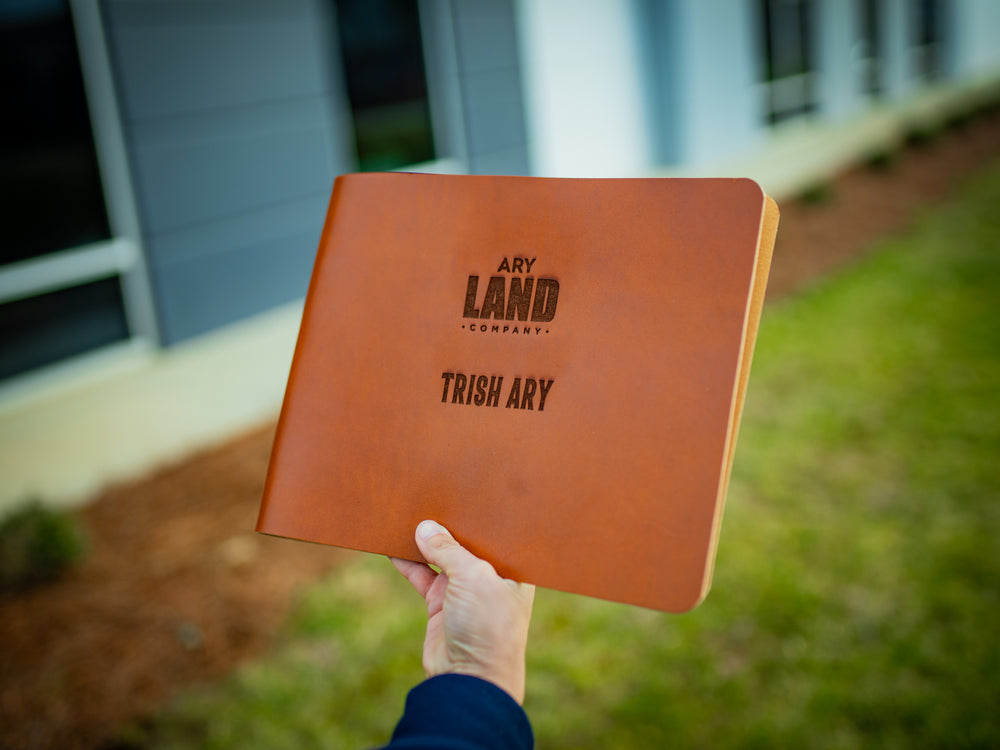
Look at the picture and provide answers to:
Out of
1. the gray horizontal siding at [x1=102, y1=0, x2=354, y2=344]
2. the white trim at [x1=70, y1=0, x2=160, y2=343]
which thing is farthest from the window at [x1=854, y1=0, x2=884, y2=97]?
the white trim at [x1=70, y1=0, x2=160, y2=343]

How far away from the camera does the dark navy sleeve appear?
1.03 meters

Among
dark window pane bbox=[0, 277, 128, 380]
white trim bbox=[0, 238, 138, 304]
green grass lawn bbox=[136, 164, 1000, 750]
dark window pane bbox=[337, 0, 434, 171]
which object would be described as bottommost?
green grass lawn bbox=[136, 164, 1000, 750]

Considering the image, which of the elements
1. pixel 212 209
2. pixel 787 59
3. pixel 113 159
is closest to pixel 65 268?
pixel 113 159

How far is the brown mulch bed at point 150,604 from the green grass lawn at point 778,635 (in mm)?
146

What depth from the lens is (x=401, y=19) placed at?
5785 millimetres

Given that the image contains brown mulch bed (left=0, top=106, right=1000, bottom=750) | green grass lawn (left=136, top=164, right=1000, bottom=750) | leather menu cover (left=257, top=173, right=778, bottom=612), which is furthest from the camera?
brown mulch bed (left=0, top=106, right=1000, bottom=750)

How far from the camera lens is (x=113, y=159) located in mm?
4059

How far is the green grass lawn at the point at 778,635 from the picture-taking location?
229 cm

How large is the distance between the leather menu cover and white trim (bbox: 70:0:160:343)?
3351mm

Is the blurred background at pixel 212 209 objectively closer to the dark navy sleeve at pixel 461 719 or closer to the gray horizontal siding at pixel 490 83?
the gray horizontal siding at pixel 490 83

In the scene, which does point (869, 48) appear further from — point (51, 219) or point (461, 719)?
point (461, 719)

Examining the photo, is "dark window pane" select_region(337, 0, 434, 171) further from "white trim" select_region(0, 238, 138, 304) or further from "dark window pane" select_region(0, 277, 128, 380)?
"dark window pane" select_region(0, 277, 128, 380)

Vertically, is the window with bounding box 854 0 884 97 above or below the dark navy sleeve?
above

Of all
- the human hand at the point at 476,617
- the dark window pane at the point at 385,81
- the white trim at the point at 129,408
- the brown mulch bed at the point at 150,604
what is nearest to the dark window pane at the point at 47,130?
the white trim at the point at 129,408
